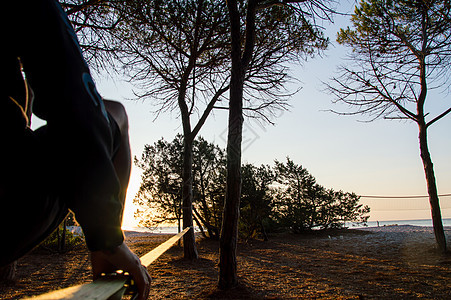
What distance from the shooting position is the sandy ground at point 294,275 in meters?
4.14

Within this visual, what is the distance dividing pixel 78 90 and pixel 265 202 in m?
11.8

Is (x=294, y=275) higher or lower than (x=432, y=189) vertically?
lower

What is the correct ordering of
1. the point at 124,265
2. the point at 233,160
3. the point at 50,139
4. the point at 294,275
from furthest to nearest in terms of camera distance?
1. the point at 294,275
2. the point at 233,160
3. the point at 124,265
4. the point at 50,139

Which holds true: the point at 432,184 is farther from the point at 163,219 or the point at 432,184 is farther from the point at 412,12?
the point at 163,219

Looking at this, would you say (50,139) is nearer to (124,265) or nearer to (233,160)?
(124,265)

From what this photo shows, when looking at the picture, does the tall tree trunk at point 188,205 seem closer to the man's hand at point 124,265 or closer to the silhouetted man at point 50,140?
the man's hand at point 124,265

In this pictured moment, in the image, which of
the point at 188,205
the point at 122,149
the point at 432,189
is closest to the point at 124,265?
the point at 122,149

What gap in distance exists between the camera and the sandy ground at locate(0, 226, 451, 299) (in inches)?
163

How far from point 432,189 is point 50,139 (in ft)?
30.0

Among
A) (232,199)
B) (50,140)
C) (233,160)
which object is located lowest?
(50,140)

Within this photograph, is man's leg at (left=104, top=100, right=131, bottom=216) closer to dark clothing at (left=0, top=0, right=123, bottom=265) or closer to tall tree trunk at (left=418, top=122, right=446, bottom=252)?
dark clothing at (left=0, top=0, right=123, bottom=265)

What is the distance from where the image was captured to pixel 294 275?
17.4 ft

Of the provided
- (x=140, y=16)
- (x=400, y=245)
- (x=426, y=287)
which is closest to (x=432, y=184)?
(x=400, y=245)

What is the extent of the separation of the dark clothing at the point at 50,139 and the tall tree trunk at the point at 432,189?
29.6 feet
